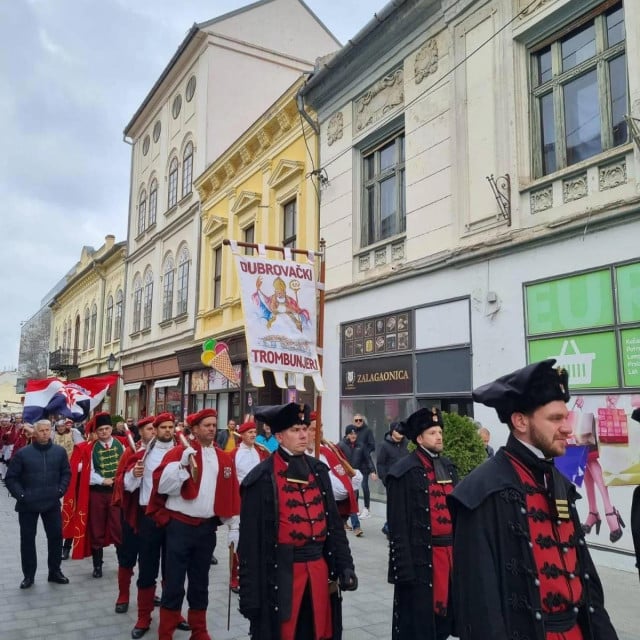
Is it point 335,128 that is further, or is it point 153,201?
point 153,201

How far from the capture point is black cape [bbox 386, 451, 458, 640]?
4.48 m

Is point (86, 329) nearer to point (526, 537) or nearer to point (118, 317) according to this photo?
point (118, 317)

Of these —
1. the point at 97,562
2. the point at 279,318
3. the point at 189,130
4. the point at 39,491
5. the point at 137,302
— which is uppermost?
the point at 189,130

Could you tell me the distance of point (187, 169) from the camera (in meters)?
25.1

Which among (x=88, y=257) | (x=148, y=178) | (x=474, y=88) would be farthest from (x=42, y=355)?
(x=474, y=88)

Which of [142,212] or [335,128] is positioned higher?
[142,212]

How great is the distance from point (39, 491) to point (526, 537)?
6.74 m

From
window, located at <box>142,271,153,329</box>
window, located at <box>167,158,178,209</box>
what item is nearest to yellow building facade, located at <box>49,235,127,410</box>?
window, located at <box>142,271,153,329</box>

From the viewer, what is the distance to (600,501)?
8.28 meters

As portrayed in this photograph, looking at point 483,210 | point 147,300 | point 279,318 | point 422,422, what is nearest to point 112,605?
point 279,318

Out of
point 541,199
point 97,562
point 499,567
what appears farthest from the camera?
point 541,199

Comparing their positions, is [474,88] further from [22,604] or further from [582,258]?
[22,604]

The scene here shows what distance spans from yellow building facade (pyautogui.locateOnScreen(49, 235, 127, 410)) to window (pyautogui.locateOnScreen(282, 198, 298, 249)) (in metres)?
16.9

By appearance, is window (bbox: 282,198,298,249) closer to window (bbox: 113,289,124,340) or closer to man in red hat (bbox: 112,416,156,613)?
man in red hat (bbox: 112,416,156,613)
